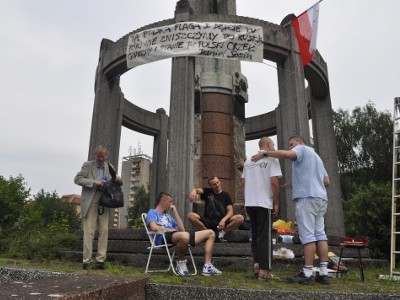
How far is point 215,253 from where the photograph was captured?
22.9 feet

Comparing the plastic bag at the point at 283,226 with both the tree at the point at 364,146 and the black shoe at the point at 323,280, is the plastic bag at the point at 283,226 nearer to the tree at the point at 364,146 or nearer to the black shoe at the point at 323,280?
the black shoe at the point at 323,280

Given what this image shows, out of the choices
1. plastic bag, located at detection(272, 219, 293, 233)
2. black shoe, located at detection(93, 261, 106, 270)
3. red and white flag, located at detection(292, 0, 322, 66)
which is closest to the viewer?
black shoe, located at detection(93, 261, 106, 270)

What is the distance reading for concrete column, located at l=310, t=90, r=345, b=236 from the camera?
39.6 ft

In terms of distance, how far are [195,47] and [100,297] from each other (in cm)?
822

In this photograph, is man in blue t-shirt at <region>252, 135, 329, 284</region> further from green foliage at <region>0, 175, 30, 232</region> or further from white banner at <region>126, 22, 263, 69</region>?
green foliage at <region>0, 175, 30, 232</region>

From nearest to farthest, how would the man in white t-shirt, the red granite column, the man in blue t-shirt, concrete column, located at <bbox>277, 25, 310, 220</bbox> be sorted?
1. the man in blue t-shirt
2. the man in white t-shirt
3. concrete column, located at <bbox>277, 25, 310, 220</bbox>
4. the red granite column

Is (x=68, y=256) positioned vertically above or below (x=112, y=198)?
below

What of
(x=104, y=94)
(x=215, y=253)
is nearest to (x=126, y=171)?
(x=104, y=94)

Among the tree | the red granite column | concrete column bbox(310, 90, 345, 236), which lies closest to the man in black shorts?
the red granite column

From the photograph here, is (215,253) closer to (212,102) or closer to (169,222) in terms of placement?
(169,222)

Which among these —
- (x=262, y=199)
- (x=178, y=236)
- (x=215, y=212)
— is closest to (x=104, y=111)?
(x=215, y=212)

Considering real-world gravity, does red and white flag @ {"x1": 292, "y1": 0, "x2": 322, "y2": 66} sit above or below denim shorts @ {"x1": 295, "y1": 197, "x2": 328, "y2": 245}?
above

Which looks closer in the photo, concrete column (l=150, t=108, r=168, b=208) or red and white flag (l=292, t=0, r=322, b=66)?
red and white flag (l=292, t=0, r=322, b=66)

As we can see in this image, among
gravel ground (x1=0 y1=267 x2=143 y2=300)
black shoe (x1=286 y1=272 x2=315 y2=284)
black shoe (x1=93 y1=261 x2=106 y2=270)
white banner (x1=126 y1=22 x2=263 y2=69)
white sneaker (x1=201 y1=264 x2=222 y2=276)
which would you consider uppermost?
white banner (x1=126 y1=22 x2=263 y2=69)
